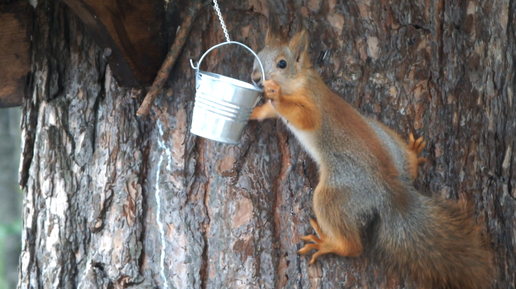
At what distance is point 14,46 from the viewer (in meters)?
2.10

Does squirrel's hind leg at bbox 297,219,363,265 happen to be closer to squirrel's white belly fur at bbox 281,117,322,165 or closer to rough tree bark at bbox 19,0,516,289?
rough tree bark at bbox 19,0,516,289

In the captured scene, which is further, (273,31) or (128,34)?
(273,31)

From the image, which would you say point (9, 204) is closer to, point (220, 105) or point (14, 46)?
point (14, 46)

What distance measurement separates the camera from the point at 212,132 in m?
1.53

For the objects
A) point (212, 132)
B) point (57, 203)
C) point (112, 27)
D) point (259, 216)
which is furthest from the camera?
point (57, 203)

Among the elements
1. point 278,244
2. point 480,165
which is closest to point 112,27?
point 278,244

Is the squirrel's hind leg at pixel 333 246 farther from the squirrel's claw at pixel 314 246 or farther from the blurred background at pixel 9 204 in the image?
the blurred background at pixel 9 204

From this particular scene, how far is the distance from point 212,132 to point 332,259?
62cm

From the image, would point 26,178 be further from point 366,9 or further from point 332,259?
point 366,9

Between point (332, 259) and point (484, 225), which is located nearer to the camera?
point (332, 259)

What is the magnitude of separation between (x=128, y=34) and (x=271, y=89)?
49 centimetres

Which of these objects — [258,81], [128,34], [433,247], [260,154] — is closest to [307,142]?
[260,154]

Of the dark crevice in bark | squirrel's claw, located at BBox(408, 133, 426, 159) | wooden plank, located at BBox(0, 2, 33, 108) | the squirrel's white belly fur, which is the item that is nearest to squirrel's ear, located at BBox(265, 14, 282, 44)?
the squirrel's white belly fur

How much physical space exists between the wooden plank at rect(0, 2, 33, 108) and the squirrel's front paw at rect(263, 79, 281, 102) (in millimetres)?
987
